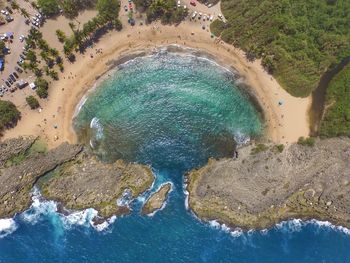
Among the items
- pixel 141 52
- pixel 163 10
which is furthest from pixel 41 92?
pixel 163 10

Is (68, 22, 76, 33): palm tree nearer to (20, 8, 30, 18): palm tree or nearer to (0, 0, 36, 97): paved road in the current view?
(0, 0, 36, 97): paved road

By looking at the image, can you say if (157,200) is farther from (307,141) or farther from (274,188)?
(307,141)

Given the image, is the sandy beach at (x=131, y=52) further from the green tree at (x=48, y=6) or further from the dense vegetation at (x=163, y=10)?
the green tree at (x=48, y=6)

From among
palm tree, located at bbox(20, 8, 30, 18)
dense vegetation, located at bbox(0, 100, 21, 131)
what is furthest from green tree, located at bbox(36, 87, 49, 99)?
palm tree, located at bbox(20, 8, 30, 18)

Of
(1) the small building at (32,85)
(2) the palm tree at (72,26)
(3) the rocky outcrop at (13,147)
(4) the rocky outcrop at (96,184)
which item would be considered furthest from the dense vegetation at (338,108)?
(3) the rocky outcrop at (13,147)

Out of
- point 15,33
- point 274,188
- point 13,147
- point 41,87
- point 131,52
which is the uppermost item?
point 131,52

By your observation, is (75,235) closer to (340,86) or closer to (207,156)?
(207,156)
